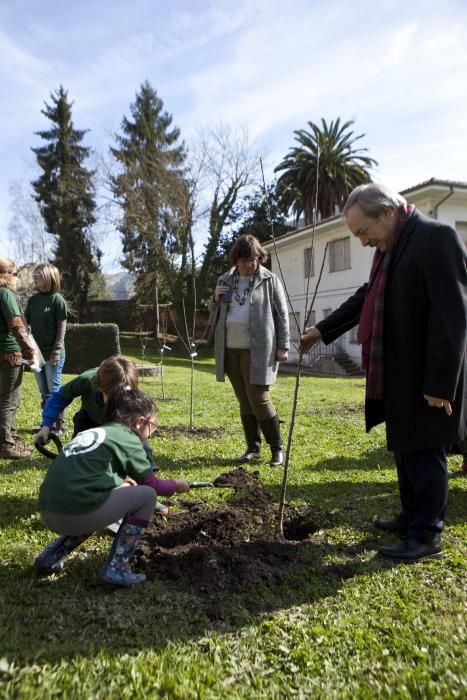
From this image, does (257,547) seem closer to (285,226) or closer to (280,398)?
(280,398)

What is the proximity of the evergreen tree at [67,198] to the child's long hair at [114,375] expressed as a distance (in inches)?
1207

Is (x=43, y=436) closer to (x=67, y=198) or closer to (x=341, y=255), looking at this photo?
(x=341, y=255)

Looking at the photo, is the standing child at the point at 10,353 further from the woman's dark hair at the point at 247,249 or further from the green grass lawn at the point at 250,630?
the woman's dark hair at the point at 247,249

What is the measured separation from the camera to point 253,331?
4.45 metres

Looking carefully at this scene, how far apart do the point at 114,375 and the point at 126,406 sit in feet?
1.11

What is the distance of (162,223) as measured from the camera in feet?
92.2

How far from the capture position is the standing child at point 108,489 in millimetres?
2268

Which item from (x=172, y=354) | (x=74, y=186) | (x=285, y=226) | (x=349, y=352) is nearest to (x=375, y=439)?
(x=349, y=352)

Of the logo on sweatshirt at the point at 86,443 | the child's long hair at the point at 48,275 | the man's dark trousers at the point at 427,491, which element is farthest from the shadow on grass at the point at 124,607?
the child's long hair at the point at 48,275

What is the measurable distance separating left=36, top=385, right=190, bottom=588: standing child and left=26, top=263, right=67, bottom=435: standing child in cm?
305

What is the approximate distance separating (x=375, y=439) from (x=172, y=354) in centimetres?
2093

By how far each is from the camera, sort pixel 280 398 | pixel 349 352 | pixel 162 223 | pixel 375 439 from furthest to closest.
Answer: pixel 162 223
pixel 349 352
pixel 280 398
pixel 375 439

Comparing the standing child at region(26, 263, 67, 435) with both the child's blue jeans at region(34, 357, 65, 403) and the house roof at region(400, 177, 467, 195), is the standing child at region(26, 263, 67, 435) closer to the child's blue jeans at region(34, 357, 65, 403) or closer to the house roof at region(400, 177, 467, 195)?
the child's blue jeans at region(34, 357, 65, 403)

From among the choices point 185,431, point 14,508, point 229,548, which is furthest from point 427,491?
point 185,431
